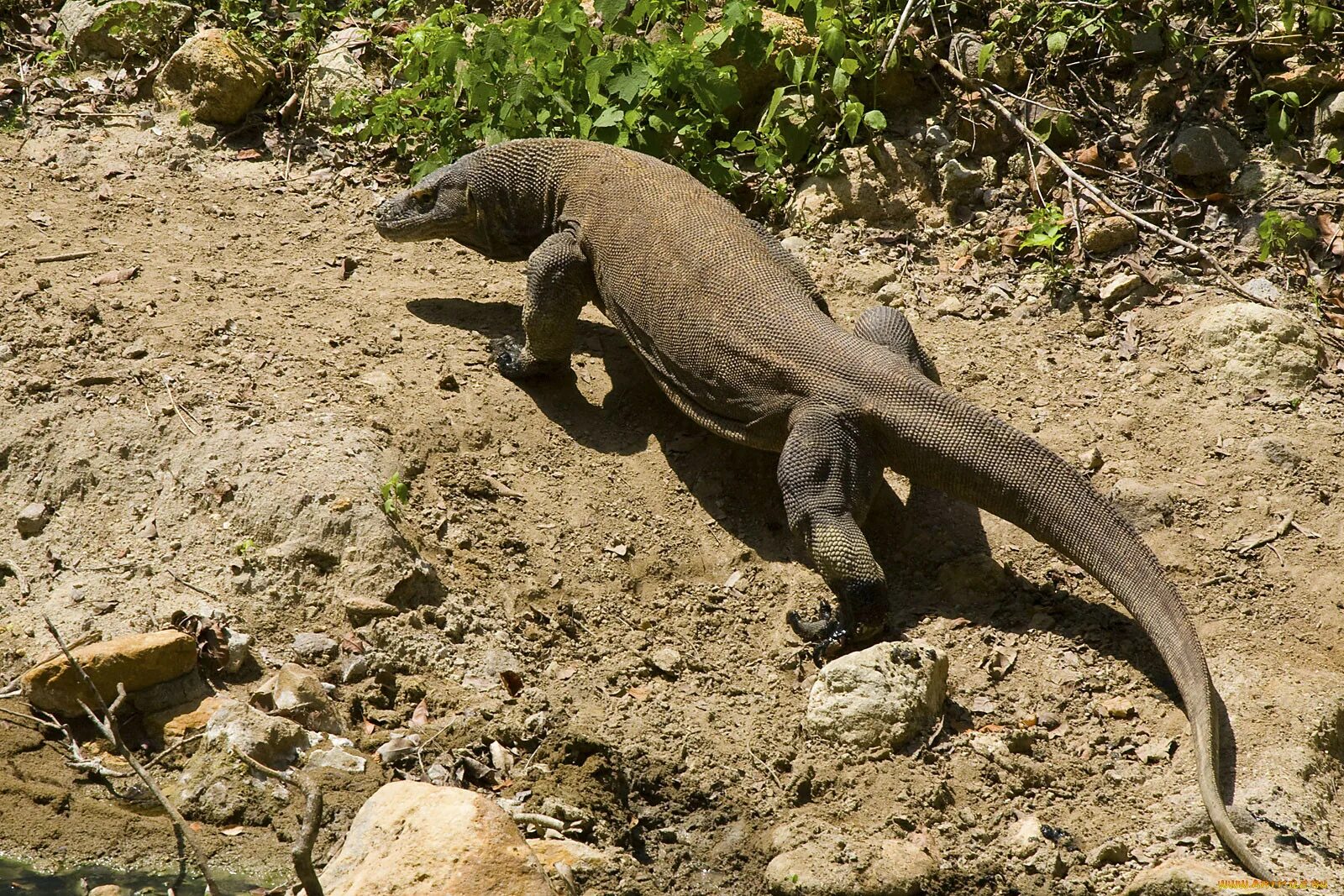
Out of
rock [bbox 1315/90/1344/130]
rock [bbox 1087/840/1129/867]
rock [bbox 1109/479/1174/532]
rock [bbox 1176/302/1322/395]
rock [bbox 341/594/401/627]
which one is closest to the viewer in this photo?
rock [bbox 1087/840/1129/867]

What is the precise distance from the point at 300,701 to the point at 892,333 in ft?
10.0

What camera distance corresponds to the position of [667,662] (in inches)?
189

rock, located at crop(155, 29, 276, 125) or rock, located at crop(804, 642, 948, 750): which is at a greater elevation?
rock, located at crop(155, 29, 276, 125)

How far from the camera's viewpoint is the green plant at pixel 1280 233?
20.1 ft

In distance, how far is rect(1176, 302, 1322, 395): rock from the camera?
569 centimetres

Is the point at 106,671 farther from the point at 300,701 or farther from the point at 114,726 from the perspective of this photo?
the point at 300,701

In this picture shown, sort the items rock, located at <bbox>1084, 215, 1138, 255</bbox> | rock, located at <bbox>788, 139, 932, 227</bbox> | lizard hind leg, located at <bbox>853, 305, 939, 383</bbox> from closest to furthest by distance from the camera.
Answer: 1. lizard hind leg, located at <bbox>853, 305, 939, 383</bbox>
2. rock, located at <bbox>1084, 215, 1138, 255</bbox>
3. rock, located at <bbox>788, 139, 932, 227</bbox>

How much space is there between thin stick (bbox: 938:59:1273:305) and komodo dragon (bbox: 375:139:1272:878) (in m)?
1.66

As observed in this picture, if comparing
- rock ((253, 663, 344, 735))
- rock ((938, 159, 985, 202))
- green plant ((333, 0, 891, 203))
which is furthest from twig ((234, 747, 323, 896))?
rock ((938, 159, 985, 202))

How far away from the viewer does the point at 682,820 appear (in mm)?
4137

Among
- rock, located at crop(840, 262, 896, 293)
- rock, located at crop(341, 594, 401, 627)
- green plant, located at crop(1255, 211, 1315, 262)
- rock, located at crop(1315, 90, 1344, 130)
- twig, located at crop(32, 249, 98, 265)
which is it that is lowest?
rock, located at crop(341, 594, 401, 627)

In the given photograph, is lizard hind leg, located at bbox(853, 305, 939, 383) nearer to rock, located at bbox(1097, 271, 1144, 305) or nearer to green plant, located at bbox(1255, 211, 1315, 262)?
rock, located at bbox(1097, 271, 1144, 305)

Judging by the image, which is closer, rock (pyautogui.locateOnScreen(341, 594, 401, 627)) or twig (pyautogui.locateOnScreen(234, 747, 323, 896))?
twig (pyautogui.locateOnScreen(234, 747, 323, 896))

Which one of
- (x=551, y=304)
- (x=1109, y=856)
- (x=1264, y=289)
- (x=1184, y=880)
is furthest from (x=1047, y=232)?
(x=1184, y=880)
